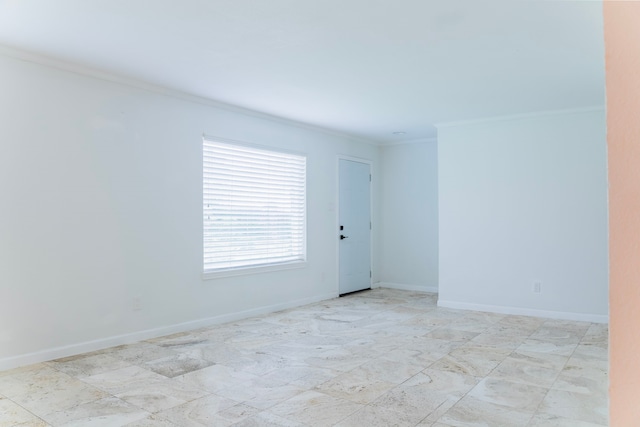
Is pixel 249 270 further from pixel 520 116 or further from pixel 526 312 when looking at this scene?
pixel 520 116

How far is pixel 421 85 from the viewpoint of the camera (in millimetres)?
4227

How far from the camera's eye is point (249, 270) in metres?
5.30

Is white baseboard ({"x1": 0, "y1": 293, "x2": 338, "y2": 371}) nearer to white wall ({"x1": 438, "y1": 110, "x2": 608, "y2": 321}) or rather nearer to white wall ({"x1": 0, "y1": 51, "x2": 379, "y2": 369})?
white wall ({"x1": 0, "y1": 51, "x2": 379, "y2": 369})

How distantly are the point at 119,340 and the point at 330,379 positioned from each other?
2038 millimetres

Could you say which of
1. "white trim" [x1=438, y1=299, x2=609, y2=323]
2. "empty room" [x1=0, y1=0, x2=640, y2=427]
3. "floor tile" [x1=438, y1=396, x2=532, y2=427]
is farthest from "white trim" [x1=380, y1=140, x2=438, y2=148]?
"floor tile" [x1=438, y1=396, x2=532, y2=427]

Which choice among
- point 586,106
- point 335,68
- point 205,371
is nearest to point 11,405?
point 205,371

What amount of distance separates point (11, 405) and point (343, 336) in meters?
2.70

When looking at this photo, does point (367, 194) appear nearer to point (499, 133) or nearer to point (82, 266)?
point (499, 133)

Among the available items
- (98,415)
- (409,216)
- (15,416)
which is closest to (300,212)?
(409,216)

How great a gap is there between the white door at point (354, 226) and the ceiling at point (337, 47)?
6.96ft

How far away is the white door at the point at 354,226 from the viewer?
682 cm

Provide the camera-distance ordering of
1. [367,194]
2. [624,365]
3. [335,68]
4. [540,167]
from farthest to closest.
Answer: [367,194], [540,167], [335,68], [624,365]

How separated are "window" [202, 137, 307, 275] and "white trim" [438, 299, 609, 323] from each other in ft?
6.90

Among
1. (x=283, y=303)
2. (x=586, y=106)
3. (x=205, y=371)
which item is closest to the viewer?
(x=205, y=371)
